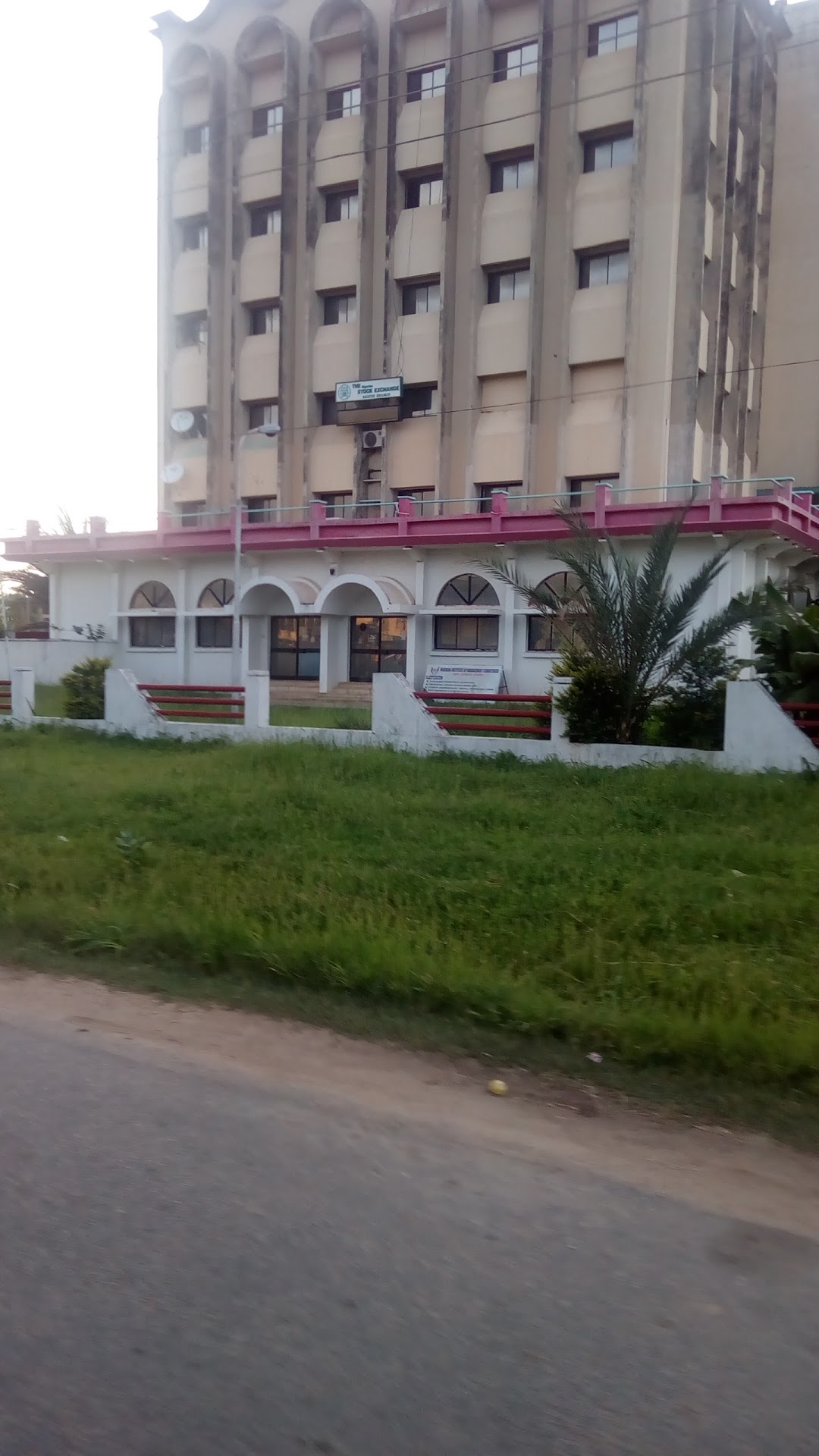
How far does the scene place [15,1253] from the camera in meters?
3.17

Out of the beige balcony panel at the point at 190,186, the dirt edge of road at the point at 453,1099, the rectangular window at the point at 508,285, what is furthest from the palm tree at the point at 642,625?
the beige balcony panel at the point at 190,186

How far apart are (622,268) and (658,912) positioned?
79.4ft

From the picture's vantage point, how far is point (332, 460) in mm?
30891

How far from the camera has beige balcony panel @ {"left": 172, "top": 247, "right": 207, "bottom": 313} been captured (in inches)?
1302

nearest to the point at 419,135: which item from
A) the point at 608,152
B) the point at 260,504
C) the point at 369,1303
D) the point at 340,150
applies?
the point at 340,150

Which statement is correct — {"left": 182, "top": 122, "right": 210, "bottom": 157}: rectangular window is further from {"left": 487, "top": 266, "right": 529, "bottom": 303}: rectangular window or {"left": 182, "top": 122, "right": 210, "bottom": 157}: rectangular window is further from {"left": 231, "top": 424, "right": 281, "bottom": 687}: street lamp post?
{"left": 231, "top": 424, "right": 281, "bottom": 687}: street lamp post

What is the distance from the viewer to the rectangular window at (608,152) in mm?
26562

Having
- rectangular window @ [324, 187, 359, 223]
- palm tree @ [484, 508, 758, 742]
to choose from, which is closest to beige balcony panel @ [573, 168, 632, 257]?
rectangular window @ [324, 187, 359, 223]

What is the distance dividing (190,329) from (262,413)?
4241 mm

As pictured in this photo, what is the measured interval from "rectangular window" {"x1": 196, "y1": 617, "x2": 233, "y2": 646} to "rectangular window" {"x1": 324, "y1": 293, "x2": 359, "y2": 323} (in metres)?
9.82

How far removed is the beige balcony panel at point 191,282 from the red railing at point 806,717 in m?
27.2

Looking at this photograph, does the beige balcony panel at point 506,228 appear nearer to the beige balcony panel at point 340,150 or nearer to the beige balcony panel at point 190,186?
the beige balcony panel at point 340,150

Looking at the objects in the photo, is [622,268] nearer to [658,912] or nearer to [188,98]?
[188,98]

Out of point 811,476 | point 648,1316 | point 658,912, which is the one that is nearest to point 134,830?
point 658,912
